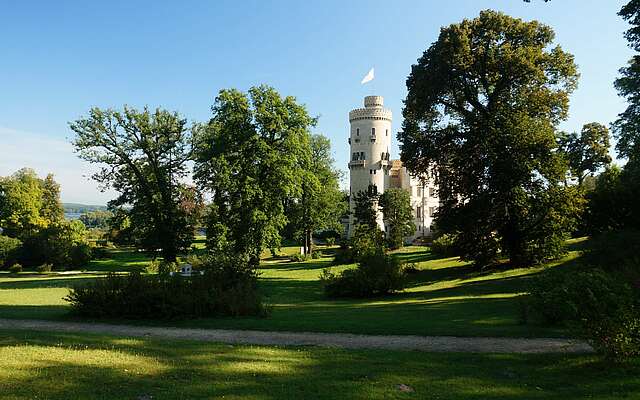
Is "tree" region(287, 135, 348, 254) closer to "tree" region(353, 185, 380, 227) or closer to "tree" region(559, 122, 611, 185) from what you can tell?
"tree" region(353, 185, 380, 227)

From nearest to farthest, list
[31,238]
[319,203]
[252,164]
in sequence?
[252,164], [31,238], [319,203]

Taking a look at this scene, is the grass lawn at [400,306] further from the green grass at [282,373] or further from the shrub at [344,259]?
the shrub at [344,259]

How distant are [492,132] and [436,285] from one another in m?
10.1

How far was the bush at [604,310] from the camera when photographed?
353 inches

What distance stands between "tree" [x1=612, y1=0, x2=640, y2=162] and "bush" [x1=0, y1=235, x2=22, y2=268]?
188 ft

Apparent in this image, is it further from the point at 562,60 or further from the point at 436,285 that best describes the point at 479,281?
the point at 562,60

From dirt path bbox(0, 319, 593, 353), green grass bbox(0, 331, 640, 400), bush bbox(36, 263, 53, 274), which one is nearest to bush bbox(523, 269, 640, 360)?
green grass bbox(0, 331, 640, 400)

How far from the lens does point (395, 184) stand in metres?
92.4

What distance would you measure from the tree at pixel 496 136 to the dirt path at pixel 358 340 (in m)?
17.9

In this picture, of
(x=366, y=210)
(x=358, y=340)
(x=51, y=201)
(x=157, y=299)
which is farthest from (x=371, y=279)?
(x=51, y=201)

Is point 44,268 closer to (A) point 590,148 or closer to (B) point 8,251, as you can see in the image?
(B) point 8,251

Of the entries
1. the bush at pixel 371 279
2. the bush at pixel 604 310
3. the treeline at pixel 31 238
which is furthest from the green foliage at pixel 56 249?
the bush at pixel 604 310

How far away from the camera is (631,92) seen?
33688mm

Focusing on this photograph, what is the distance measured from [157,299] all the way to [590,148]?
64.0m
